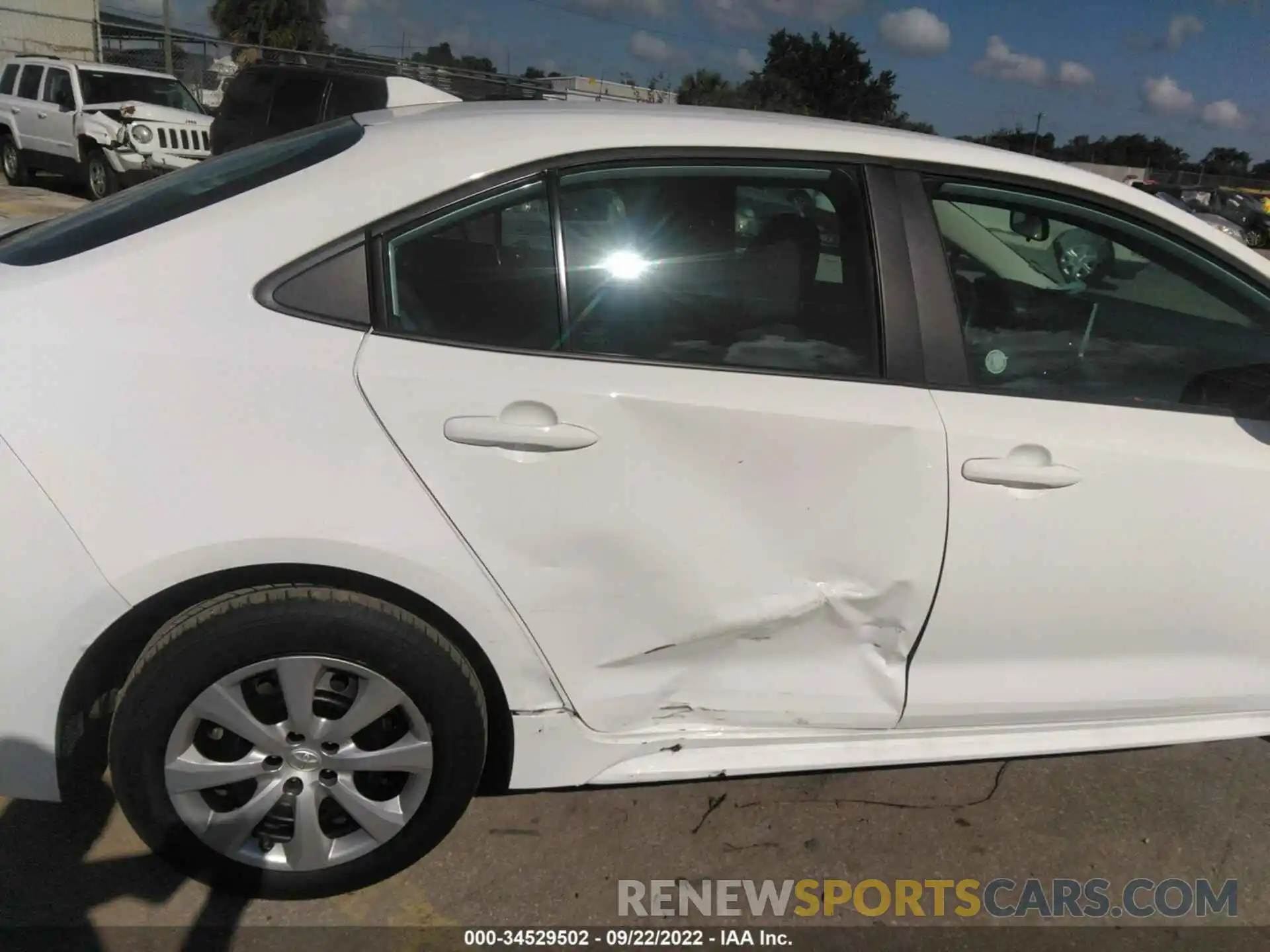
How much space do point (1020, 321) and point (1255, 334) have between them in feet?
1.90

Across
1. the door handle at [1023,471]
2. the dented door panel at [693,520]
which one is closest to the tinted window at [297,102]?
the dented door panel at [693,520]

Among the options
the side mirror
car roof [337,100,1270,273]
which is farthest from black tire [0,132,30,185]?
the side mirror

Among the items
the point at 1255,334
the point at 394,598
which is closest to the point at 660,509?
the point at 394,598

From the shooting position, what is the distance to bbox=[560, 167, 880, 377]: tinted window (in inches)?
79.6

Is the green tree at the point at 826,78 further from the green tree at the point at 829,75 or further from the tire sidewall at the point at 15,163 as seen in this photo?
the tire sidewall at the point at 15,163

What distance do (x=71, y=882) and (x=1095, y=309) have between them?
281 cm

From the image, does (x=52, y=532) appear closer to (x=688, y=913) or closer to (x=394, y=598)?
(x=394, y=598)

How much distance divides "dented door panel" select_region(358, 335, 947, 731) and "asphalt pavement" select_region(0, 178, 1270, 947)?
0.43 meters

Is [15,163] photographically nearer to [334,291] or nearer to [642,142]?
[334,291]

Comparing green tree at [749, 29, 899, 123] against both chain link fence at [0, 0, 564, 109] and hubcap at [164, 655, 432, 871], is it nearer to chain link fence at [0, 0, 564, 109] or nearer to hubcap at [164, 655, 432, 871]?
chain link fence at [0, 0, 564, 109]

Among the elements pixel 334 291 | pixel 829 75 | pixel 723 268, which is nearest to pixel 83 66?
pixel 334 291

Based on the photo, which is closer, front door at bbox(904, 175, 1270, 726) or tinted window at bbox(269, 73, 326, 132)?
front door at bbox(904, 175, 1270, 726)

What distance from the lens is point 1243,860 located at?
8.09 ft

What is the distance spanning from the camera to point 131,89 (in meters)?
12.4
